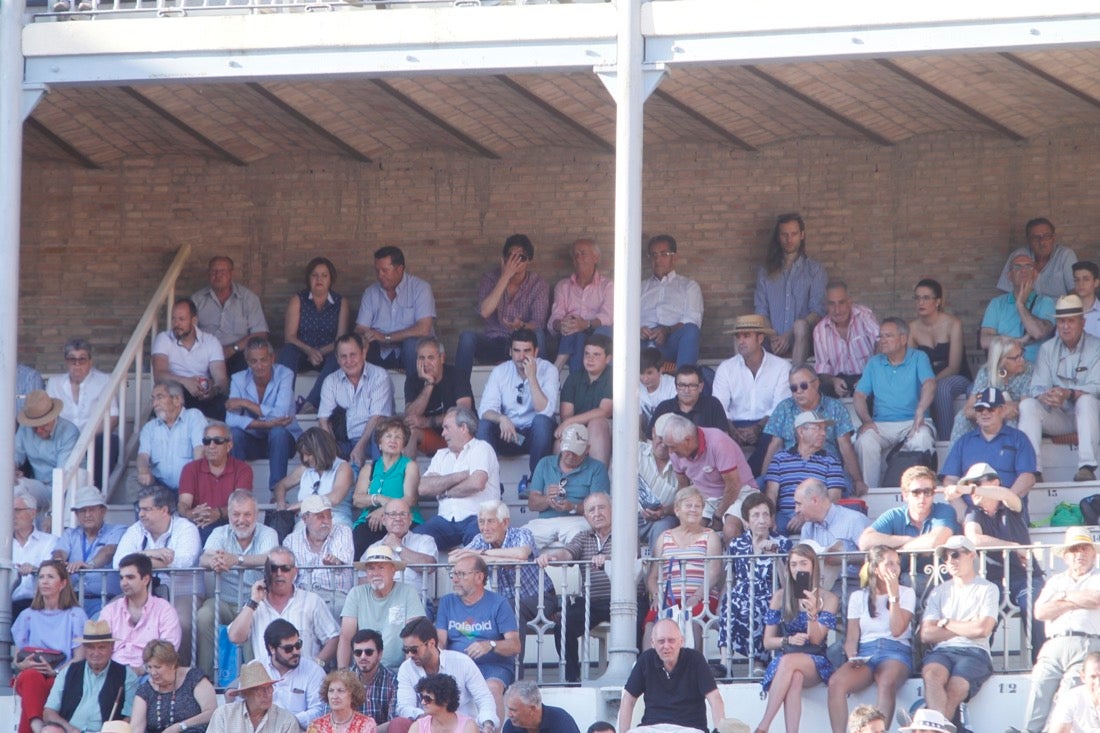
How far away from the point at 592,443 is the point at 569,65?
7.75ft

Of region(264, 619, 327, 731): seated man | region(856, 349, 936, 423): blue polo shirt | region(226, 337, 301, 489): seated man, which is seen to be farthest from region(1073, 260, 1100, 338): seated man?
region(264, 619, 327, 731): seated man

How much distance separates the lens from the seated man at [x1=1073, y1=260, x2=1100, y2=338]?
13047mm

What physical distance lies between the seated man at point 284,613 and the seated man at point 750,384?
3.26 m

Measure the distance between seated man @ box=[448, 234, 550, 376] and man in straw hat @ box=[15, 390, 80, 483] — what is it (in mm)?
2747

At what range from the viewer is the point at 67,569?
35.8 feet

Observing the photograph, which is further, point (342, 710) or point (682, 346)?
point (682, 346)

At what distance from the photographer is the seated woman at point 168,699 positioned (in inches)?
390

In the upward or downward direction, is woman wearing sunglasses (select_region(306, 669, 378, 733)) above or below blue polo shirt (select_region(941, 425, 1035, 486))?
below

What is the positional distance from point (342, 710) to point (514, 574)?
1.57 m

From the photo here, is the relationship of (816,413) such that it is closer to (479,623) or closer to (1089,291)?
(1089,291)

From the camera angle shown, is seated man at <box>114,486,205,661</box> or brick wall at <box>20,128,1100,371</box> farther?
brick wall at <box>20,128,1100,371</box>

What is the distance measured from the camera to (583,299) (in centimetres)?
1408

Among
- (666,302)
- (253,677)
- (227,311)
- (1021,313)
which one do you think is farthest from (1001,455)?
(227,311)

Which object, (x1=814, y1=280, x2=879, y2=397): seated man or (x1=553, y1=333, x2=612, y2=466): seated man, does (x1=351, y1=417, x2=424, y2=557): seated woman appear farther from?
(x1=814, y1=280, x2=879, y2=397): seated man
